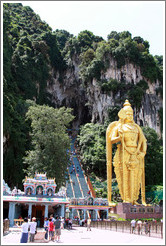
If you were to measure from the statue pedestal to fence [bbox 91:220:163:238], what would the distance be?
2.60 metres

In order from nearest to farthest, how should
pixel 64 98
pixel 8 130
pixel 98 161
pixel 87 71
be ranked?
pixel 8 130 < pixel 98 161 < pixel 87 71 < pixel 64 98

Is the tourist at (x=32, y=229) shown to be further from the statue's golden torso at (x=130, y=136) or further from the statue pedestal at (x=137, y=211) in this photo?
the statue's golden torso at (x=130, y=136)

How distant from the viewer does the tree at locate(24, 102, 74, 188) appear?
21094 millimetres

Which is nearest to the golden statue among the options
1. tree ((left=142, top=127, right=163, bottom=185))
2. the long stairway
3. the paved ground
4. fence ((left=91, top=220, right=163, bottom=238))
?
fence ((left=91, top=220, right=163, bottom=238))

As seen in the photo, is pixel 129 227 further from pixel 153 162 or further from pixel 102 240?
pixel 153 162

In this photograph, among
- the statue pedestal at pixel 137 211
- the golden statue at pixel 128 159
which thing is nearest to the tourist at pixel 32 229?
the statue pedestal at pixel 137 211

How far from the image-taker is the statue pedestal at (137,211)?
1783 centimetres

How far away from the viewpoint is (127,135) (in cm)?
1977

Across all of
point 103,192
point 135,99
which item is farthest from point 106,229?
point 135,99

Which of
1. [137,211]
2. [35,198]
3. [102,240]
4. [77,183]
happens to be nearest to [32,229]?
[102,240]

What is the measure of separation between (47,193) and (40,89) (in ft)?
80.1

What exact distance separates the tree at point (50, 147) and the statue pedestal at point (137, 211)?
5272 millimetres

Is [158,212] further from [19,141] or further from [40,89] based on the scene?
[40,89]

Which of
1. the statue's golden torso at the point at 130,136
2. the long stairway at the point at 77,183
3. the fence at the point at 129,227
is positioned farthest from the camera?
the long stairway at the point at 77,183
